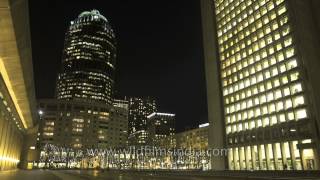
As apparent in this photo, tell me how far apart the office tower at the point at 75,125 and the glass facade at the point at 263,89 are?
342 ft

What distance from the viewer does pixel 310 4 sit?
85.7m

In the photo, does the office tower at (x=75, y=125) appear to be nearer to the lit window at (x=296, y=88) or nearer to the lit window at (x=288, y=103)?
the lit window at (x=288, y=103)

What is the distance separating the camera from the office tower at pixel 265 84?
243 feet

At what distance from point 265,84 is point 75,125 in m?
125

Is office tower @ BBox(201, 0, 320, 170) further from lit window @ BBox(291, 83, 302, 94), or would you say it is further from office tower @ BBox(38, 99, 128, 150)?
office tower @ BBox(38, 99, 128, 150)

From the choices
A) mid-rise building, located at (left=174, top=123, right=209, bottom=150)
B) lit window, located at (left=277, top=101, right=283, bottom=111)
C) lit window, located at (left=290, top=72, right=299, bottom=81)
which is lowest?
mid-rise building, located at (left=174, top=123, right=209, bottom=150)

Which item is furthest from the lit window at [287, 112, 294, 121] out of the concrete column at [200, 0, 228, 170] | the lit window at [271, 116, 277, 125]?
the concrete column at [200, 0, 228, 170]

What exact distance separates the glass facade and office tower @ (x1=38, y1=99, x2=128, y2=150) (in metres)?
104

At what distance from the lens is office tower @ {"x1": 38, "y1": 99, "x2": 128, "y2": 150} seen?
561ft

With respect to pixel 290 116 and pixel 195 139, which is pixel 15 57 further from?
pixel 195 139

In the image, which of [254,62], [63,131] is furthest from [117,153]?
[254,62]

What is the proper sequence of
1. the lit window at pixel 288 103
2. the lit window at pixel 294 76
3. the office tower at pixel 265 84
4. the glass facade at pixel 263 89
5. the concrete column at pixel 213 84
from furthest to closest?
the concrete column at pixel 213 84, the lit window at pixel 288 103, the lit window at pixel 294 76, the glass facade at pixel 263 89, the office tower at pixel 265 84

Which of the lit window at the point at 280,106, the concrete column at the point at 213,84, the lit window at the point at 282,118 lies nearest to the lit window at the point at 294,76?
the lit window at the point at 280,106

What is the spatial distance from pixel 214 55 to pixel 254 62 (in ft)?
70.8
